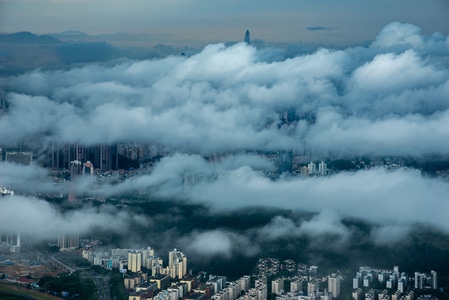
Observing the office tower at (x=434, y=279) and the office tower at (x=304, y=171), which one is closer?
the office tower at (x=434, y=279)

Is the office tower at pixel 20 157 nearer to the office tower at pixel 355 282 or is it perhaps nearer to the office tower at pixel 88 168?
the office tower at pixel 88 168

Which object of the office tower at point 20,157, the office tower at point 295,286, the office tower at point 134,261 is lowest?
the office tower at point 295,286

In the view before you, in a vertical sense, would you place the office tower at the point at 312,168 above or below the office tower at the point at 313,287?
above

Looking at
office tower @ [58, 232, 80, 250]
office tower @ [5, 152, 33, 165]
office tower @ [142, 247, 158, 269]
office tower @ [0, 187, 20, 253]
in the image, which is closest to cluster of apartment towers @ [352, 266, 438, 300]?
office tower @ [142, 247, 158, 269]

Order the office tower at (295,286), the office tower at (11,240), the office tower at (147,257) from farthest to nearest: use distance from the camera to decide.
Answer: the office tower at (147,257)
the office tower at (11,240)
the office tower at (295,286)

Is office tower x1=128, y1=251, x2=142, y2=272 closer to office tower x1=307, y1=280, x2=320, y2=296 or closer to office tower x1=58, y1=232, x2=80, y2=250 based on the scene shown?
office tower x1=58, y1=232, x2=80, y2=250

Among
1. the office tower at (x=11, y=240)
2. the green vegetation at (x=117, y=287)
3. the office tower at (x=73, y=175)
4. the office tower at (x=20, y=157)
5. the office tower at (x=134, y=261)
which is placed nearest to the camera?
the green vegetation at (x=117, y=287)

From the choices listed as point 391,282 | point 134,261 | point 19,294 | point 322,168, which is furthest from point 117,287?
point 322,168

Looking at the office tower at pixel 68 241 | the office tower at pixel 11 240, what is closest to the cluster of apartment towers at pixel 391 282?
the office tower at pixel 68 241
